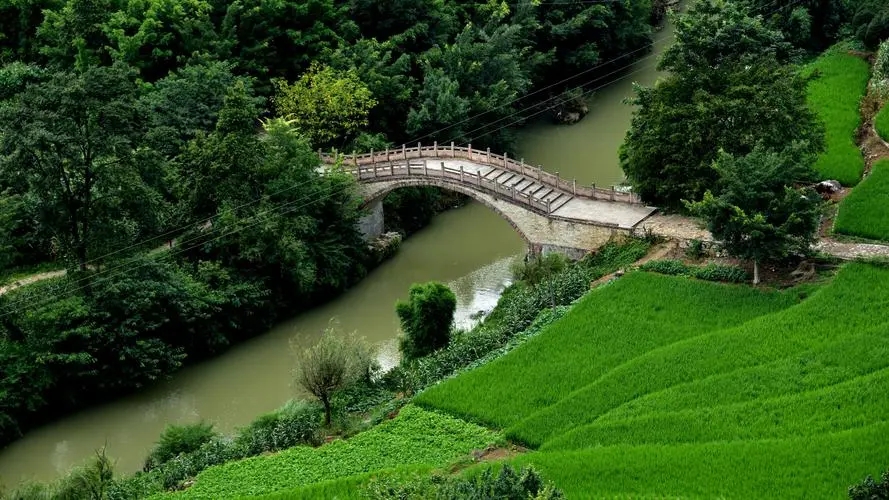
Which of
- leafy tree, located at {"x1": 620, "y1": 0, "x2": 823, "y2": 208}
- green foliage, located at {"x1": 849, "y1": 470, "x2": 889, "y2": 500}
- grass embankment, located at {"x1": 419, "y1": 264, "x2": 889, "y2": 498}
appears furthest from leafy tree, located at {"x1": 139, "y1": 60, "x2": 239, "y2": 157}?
green foliage, located at {"x1": 849, "y1": 470, "x2": 889, "y2": 500}

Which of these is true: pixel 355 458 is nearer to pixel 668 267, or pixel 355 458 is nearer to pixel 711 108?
pixel 668 267

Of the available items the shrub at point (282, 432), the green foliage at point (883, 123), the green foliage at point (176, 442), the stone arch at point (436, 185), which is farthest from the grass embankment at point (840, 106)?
the green foliage at point (176, 442)

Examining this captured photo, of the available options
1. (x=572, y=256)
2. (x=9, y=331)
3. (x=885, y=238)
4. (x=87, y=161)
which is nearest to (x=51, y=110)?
(x=87, y=161)

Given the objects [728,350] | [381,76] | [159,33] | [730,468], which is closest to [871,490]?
[730,468]

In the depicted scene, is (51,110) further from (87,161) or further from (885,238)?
(885,238)

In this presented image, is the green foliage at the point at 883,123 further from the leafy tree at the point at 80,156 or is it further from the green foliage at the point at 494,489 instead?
the green foliage at the point at 494,489

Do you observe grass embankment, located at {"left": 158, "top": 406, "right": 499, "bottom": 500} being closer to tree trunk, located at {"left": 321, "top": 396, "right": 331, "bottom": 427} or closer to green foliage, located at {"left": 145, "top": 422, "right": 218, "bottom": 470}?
tree trunk, located at {"left": 321, "top": 396, "right": 331, "bottom": 427}
